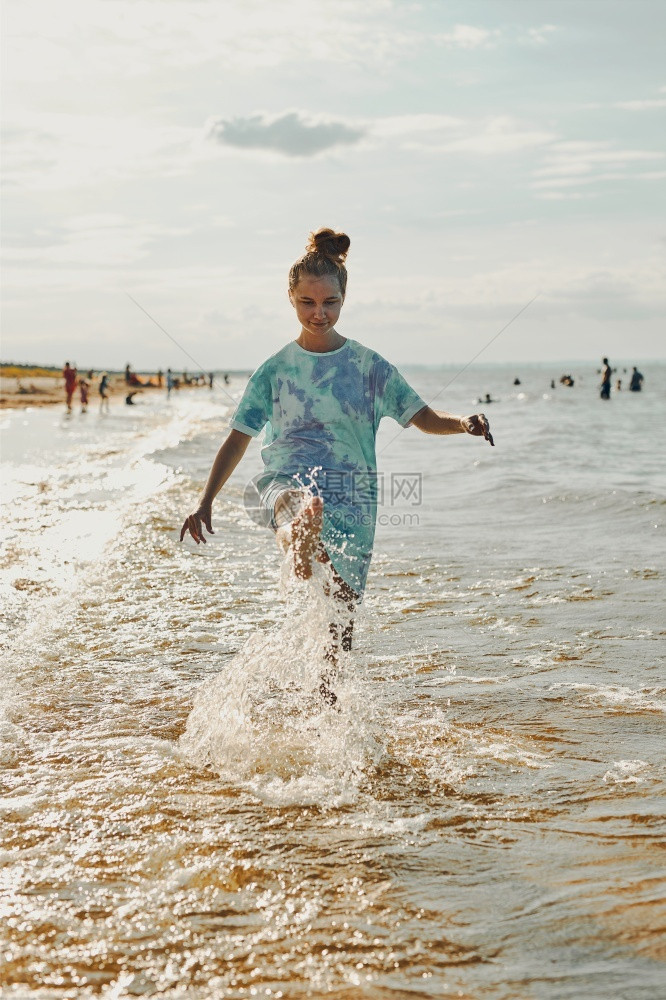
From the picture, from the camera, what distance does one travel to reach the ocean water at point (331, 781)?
102 inches

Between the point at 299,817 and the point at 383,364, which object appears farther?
the point at 383,364

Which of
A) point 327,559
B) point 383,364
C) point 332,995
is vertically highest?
point 383,364

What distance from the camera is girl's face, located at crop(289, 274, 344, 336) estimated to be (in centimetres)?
404

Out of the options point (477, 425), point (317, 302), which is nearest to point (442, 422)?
point (477, 425)

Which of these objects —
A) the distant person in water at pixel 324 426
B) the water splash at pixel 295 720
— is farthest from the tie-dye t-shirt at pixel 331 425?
the water splash at pixel 295 720

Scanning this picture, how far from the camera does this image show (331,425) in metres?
4.16

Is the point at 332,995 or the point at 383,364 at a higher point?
the point at 383,364

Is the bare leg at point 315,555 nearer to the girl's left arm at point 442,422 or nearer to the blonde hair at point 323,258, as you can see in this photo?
the girl's left arm at point 442,422

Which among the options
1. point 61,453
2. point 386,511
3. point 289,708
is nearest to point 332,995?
point 289,708

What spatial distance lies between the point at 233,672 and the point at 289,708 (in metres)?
0.35

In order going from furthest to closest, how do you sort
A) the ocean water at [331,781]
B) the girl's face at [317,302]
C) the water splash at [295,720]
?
the girl's face at [317,302] < the water splash at [295,720] < the ocean water at [331,781]

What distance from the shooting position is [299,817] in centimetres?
343

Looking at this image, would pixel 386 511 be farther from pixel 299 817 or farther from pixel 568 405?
pixel 568 405

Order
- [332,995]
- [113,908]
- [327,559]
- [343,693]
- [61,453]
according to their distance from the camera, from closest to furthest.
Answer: [332,995] → [113,908] → [327,559] → [343,693] → [61,453]
